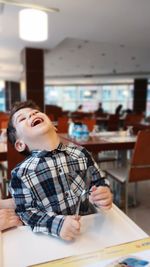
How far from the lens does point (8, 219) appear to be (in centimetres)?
82

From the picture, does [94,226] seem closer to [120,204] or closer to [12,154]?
[12,154]

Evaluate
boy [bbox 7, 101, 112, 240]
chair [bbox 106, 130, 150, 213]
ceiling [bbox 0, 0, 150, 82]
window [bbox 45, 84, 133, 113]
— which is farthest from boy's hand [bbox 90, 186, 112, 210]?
window [bbox 45, 84, 133, 113]

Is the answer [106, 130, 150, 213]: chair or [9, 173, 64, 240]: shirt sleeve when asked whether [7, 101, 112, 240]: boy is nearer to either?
[9, 173, 64, 240]: shirt sleeve

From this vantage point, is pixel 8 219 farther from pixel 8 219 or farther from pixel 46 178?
pixel 46 178

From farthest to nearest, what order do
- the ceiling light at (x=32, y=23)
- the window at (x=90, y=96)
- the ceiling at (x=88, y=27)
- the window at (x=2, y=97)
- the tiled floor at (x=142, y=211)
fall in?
the window at (x=2, y=97) → the window at (x=90, y=96) → the ceiling at (x=88, y=27) → the ceiling light at (x=32, y=23) → the tiled floor at (x=142, y=211)

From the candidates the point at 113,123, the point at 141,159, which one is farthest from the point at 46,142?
the point at 113,123

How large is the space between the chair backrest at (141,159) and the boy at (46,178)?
→ 122 cm

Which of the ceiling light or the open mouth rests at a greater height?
the ceiling light

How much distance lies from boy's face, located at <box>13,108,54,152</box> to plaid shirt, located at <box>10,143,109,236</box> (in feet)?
0.17

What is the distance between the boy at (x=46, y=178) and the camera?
2.67 ft

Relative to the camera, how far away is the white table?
0.66 metres

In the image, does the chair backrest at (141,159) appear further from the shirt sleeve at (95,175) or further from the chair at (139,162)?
the shirt sleeve at (95,175)

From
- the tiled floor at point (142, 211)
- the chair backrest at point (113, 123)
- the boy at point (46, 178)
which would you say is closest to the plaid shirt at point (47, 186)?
the boy at point (46, 178)

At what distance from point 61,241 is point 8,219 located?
198 mm
